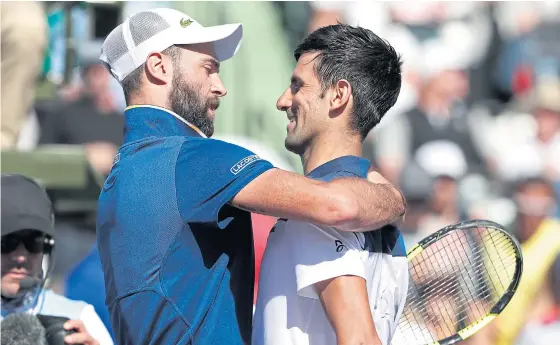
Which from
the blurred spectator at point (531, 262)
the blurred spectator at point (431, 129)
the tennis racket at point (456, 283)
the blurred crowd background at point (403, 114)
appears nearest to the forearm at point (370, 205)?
the tennis racket at point (456, 283)

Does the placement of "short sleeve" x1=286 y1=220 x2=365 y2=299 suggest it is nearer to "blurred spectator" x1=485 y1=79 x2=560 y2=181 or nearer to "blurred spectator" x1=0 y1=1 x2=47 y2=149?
"blurred spectator" x1=0 y1=1 x2=47 y2=149

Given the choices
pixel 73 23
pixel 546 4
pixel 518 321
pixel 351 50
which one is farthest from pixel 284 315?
pixel 546 4

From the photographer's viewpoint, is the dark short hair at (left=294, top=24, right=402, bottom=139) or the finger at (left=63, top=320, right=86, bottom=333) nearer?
the dark short hair at (left=294, top=24, right=402, bottom=139)

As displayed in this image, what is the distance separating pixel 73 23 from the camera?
8406 mm

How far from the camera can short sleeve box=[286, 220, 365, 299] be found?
125 inches

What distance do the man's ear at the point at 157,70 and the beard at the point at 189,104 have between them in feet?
0.08

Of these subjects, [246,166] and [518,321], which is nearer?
[246,166]

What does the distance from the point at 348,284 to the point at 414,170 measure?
5.96 m

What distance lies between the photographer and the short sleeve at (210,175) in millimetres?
3209

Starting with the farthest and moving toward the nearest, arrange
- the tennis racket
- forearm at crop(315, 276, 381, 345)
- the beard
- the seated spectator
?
the seated spectator, the tennis racket, the beard, forearm at crop(315, 276, 381, 345)

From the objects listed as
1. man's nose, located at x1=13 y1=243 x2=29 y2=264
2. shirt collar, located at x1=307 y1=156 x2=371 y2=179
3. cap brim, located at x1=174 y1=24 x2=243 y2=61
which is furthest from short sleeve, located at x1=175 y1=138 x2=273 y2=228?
man's nose, located at x1=13 y1=243 x2=29 y2=264

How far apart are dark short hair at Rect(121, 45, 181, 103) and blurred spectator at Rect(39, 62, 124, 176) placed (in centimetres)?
432

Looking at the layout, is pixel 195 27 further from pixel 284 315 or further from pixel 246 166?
pixel 284 315

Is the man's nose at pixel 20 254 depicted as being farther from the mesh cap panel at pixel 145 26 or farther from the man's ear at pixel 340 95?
the man's ear at pixel 340 95
